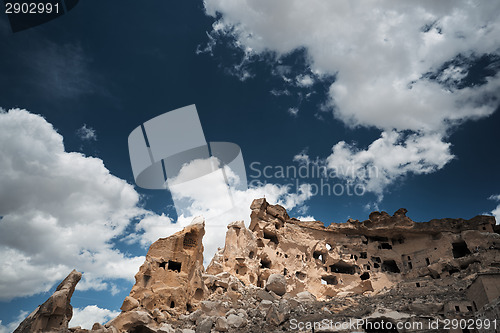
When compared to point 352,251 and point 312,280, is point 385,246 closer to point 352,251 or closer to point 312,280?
point 352,251

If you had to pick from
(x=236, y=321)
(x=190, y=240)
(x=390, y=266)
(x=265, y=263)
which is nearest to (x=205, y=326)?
(x=236, y=321)

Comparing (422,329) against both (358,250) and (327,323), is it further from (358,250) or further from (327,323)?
(358,250)

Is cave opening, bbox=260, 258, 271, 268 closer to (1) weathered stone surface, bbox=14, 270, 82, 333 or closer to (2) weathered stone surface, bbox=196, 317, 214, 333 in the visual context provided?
(2) weathered stone surface, bbox=196, 317, 214, 333

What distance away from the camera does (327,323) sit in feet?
62.3

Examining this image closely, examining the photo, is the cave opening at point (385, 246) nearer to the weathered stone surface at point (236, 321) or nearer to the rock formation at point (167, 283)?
the rock formation at point (167, 283)

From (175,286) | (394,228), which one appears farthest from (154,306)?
(394,228)

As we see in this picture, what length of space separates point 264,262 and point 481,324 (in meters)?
22.5

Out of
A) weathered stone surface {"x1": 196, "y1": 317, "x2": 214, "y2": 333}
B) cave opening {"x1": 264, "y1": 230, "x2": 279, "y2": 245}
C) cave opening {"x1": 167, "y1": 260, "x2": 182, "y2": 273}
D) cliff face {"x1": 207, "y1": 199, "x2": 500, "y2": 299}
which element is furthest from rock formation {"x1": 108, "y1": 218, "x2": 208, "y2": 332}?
cave opening {"x1": 264, "y1": 230, "x2": 279, "y2": 245}

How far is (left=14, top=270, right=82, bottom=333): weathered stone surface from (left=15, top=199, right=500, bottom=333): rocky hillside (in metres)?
0.05

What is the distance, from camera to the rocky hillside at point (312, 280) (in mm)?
19234

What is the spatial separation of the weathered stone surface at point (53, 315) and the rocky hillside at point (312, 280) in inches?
2.1

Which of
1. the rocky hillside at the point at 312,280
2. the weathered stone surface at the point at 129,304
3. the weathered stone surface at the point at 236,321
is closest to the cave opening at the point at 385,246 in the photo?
the rocky hillside at the point at 312,280

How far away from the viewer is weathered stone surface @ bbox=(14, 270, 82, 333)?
18688 millimetres

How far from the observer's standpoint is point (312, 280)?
36500 millimetres
